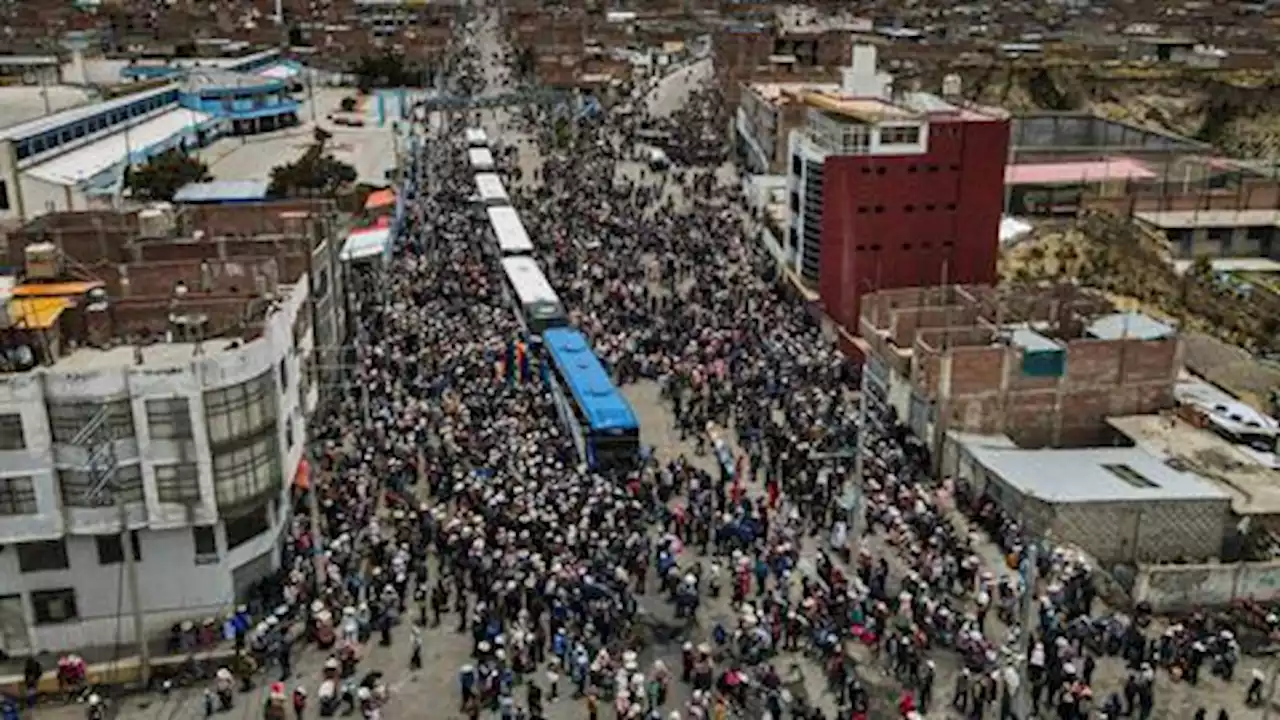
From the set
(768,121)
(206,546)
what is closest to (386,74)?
(768,121)

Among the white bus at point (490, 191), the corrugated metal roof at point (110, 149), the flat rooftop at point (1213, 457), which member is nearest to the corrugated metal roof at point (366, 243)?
the white bus at point (490, 191)

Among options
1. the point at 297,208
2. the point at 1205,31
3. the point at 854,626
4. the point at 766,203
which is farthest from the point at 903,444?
the point at 1205,31

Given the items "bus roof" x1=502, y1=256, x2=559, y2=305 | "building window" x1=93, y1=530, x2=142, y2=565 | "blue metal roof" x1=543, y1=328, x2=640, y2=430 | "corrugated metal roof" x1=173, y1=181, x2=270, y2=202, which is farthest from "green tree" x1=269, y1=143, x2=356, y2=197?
"building window" x1=93, y1=530, x2=142, y2=565

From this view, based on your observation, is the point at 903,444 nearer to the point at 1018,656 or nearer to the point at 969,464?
the point at 969,464

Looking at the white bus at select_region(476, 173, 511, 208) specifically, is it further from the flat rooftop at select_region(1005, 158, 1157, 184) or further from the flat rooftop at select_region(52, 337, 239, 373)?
the flat rooftop at select_region(52, 337, 239, 373)

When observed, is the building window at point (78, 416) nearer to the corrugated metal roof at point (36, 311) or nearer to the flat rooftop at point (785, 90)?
the corrugated metal roof at point (36, 311)
